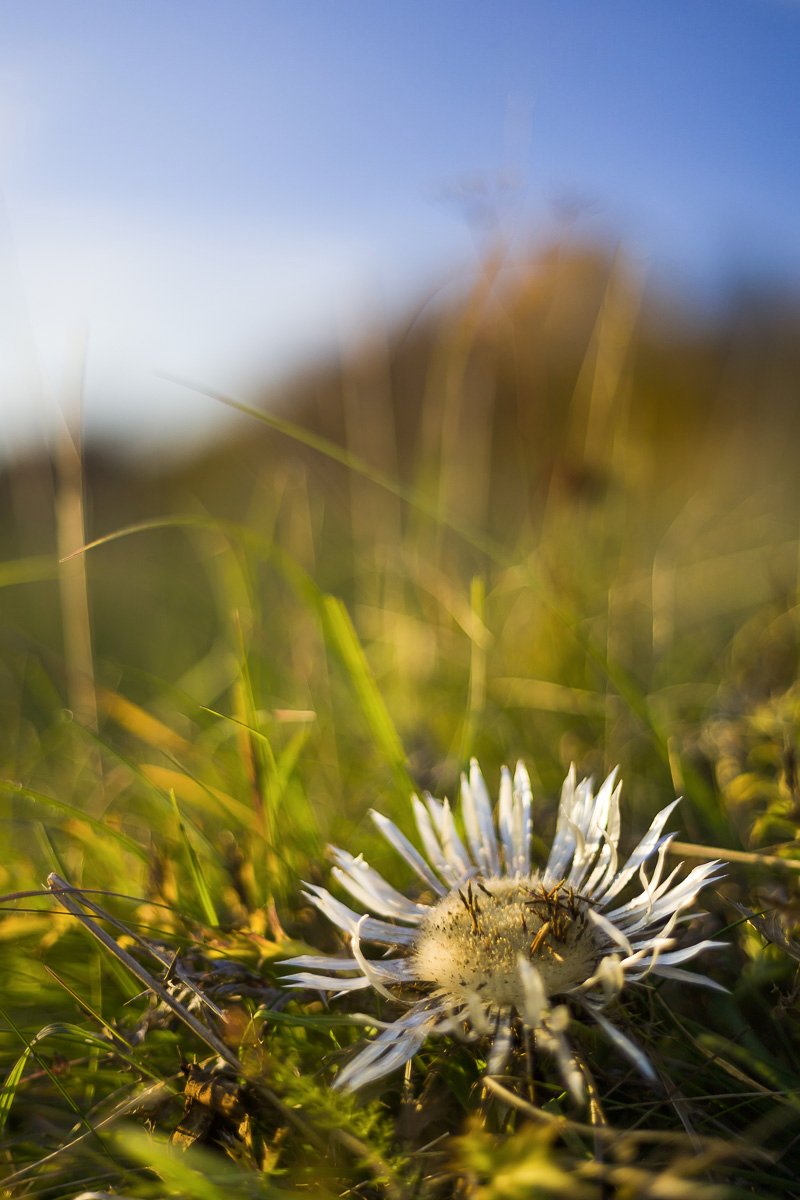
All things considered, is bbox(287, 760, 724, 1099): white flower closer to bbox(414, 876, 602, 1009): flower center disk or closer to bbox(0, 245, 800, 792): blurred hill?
bbox(414, 876, 602, 1009): flower center disk

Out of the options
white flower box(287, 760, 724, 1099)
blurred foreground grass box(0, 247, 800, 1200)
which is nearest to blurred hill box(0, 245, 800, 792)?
blurred foreground grass box(0, 247, 800, 1200)

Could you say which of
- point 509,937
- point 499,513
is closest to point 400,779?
point 509,937

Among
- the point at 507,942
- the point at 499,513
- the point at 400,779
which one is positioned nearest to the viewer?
the point at 507,942

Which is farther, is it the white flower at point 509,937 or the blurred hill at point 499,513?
the blurred hill at point 499,513

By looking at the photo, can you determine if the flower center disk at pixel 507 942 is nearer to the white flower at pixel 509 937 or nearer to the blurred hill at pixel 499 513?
the white flower at pixel 509 937

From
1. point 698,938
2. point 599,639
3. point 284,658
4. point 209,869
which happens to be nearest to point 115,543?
point 284,658

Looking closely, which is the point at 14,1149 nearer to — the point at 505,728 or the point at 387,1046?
the point at 387,1046

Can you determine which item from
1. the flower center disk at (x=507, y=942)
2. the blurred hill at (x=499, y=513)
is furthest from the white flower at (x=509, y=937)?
the blurred hill at (x=499, y=513)

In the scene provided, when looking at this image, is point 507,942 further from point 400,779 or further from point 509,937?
point 400,779
